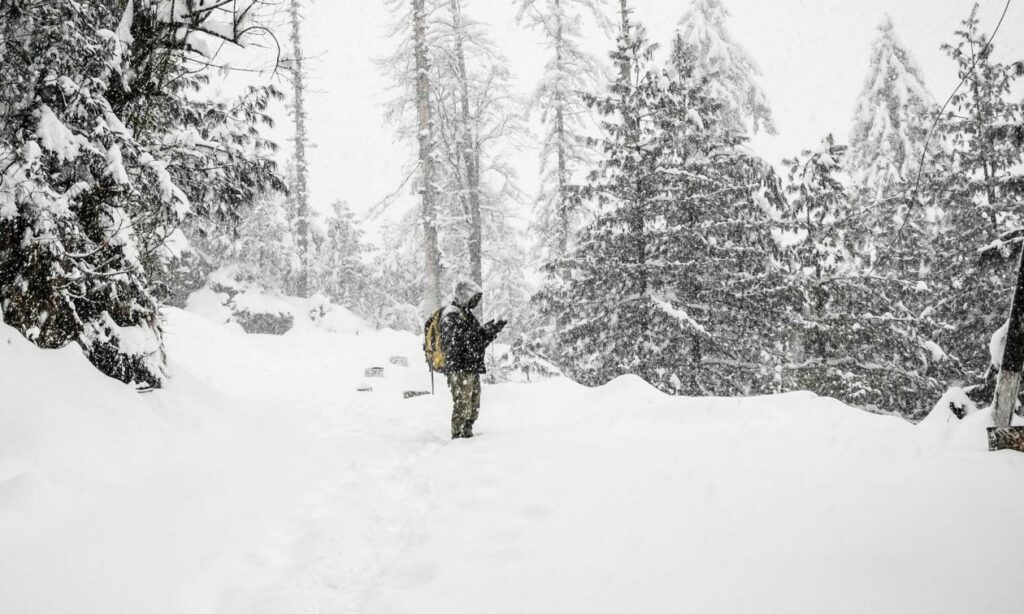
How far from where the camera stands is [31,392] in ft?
13.2

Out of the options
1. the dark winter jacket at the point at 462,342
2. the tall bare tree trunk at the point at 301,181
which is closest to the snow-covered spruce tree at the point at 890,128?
the dark winter jacket at the point at 462,342

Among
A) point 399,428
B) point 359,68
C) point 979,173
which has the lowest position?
point 399,428

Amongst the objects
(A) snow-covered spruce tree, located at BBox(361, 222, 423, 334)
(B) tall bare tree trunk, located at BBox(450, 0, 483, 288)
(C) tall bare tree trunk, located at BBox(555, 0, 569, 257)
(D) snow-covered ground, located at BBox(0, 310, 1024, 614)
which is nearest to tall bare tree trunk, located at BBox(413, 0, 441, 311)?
(B) tall bare tree trunk, located at BBox(450, 0, 483, 288)

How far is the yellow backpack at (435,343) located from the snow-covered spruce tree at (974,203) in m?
12.6

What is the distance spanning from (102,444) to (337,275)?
26.7 m

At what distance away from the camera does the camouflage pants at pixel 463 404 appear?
6285 mm

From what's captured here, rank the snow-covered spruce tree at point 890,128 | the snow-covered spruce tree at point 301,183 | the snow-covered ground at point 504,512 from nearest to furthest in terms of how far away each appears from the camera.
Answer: the snow-covered ground at point 504,512 → the snow-covered spruce tree at point 890,128 → the snow-covered spruce tree at point 301,183

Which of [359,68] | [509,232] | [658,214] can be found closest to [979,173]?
[658,214]

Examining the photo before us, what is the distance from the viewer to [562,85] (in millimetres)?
16906

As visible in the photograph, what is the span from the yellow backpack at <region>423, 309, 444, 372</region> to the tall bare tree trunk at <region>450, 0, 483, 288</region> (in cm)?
973

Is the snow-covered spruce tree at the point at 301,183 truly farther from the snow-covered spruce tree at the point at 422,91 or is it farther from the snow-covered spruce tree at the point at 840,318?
the snow-covered spruce tree at the point at 840,318

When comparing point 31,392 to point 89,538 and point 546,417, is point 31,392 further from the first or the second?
point 546,417

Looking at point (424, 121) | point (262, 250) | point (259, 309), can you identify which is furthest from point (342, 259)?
point (424, 121)

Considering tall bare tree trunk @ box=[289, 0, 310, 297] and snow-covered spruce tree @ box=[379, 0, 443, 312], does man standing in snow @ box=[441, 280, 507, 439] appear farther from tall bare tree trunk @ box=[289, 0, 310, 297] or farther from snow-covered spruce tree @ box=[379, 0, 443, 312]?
tall bare tree trunk @ box=[289, 0, 310, 297]
